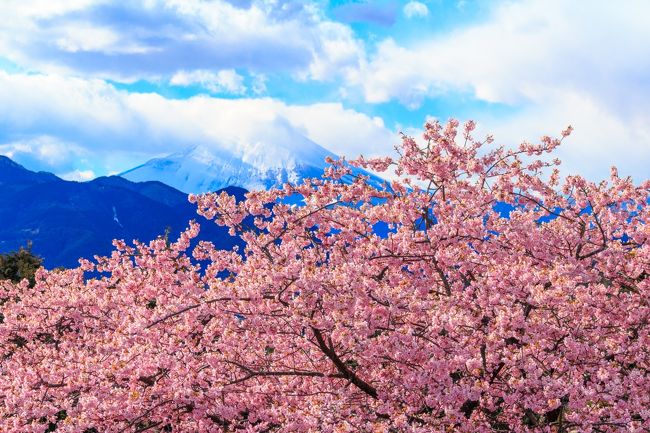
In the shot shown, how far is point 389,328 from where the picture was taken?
8594 millimetres

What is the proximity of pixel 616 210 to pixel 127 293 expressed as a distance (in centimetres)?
1099

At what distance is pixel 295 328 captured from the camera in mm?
8453

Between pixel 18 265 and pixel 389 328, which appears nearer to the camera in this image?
pixel 389 328

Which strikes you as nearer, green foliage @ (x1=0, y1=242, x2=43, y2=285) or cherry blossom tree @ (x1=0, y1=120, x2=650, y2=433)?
cherry blossom tree @ (x1=0, y1=120, x2=650, y2=433)

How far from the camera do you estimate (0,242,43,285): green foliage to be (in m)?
46.7

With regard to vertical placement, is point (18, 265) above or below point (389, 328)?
above

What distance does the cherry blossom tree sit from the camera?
27.1 ft

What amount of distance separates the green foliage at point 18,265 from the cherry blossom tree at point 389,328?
39.2 metres

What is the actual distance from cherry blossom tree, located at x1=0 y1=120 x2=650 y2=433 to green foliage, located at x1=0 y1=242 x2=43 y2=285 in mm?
39237

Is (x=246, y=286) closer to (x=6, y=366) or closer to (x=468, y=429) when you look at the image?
(x=468, y=429)

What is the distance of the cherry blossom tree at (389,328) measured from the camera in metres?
8.26

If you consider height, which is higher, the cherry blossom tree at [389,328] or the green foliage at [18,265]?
the green foliage at [18,265]

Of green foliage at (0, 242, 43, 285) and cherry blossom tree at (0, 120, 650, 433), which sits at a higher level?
green foliage at (0, 242, 43, 285)

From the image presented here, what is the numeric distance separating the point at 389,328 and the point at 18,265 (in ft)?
158
